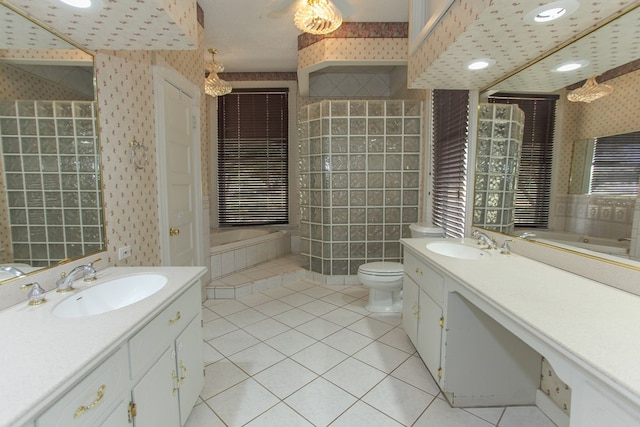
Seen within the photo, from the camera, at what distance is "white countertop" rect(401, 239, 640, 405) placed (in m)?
0.72

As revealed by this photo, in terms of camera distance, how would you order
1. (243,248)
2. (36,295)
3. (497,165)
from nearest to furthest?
(36,295) < (497,165) < (243,248)

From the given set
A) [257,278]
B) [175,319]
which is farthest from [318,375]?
[257,278]

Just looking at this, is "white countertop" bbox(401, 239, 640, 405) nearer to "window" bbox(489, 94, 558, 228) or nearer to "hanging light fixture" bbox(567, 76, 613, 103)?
"window" bbox(489, 94, 558, 228)

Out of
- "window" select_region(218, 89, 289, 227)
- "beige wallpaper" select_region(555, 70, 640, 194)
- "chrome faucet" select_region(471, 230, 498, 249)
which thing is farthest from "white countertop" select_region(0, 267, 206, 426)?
"window" select_region(218, 89, 289, 227)

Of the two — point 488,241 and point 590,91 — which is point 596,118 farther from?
point 488,241

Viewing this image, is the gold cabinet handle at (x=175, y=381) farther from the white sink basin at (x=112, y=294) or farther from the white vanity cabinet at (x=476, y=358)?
the white vanity cabinet at (x=476, y=358)

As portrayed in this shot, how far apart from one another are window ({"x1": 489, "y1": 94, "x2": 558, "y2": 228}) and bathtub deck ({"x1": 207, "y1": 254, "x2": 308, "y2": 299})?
2.52 meters

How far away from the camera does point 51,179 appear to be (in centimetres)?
130

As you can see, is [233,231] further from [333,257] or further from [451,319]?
[451,319]

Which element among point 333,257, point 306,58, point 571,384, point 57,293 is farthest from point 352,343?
point 306,58

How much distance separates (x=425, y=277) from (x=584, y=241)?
0.78m

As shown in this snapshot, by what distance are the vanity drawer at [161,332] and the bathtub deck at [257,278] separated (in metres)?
1.75

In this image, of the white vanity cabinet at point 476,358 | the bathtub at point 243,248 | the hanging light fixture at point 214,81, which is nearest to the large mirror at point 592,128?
the white vanity cabinet at point 476,358

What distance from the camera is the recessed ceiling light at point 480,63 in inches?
70.4
